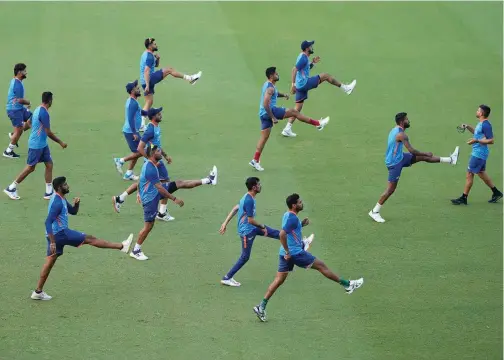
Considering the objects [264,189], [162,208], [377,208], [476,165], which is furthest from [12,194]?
[476,165]

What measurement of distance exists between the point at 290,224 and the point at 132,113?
613 cm

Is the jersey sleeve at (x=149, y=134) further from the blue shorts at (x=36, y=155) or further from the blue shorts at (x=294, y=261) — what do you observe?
the blue shorts at (x=294, y=261)

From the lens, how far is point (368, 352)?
15.2 meters

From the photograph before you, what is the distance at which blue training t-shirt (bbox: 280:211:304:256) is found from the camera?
1575cm

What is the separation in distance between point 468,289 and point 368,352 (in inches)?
113

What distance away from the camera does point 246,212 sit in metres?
16.7

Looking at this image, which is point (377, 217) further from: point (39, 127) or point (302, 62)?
point (39, 127)

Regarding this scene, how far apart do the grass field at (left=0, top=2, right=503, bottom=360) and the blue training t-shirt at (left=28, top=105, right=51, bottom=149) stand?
1217mm

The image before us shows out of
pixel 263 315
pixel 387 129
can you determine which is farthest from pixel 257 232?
pixel 387 129

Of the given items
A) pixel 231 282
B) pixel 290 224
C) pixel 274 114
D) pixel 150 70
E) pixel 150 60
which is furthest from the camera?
pixel 150 70

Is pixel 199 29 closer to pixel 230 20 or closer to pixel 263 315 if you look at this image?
pixel 230 20

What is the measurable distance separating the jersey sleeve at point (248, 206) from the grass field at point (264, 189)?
1393 millimetres

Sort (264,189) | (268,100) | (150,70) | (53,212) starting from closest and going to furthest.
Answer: (53,212)
(264,189)
(268,100)
(150,70)

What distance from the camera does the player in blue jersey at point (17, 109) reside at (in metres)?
21.8
